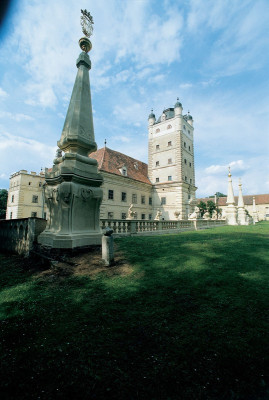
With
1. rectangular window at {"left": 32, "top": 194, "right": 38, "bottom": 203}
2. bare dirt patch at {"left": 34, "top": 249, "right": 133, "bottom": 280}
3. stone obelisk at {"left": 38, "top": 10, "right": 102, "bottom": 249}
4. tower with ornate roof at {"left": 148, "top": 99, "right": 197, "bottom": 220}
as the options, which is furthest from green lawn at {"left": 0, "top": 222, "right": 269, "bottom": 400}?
rectangular window at {"left": 32, "top": 194, "right": 38, "bottom": 203}

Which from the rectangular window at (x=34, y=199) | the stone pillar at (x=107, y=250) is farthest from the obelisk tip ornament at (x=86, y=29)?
the rectangular window at (x=34, y=199)

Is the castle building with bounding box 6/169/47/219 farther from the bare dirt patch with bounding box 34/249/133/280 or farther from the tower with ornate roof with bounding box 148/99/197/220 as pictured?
the bare dirt patch with bounding box 34/249/133/280

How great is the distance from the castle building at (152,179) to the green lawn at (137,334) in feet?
82.0

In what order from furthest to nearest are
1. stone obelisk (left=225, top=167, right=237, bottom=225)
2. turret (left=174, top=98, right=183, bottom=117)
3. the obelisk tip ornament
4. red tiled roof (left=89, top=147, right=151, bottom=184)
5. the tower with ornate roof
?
turret (left=174, top=98, right=183, bottom=117) < the tower with ornate roof < red tiled roof (left=89, top=147, right=151, bottom=184) < stone obelisk (left=225, top=167, right=237, bottom=225) < the obelisk tip ornament

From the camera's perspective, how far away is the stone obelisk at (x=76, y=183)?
5559 mm

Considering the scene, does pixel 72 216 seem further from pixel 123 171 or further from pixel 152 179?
pixel 152 179

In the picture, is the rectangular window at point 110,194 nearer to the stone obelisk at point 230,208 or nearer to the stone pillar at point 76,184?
the stone obelisk at point 230,208

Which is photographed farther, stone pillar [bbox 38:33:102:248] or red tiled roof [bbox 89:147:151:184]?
red tiled roof [bbox 89:147:151:184]

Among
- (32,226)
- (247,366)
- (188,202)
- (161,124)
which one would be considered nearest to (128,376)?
(247,366)

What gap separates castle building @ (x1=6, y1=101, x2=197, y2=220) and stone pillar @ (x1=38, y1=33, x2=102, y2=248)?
71.9ft

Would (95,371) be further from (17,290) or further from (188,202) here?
(188,202)

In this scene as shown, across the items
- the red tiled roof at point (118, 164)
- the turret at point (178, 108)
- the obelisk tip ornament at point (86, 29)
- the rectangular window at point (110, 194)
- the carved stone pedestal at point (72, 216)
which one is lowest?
the carved stone pedestal at point (72, 216)

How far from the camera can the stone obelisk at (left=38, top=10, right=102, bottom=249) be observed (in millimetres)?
5559

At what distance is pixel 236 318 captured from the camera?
257 centimetres
